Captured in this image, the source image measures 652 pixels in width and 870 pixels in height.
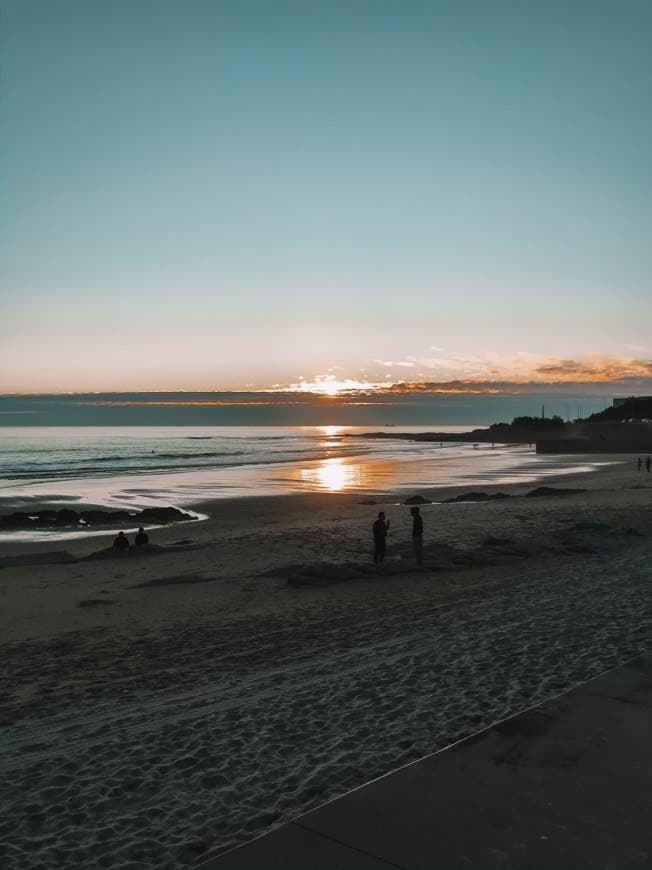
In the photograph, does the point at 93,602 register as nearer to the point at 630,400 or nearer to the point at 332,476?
the point at 332,476

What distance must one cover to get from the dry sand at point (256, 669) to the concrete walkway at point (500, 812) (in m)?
0.51

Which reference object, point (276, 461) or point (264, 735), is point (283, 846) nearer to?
point (264, 735)

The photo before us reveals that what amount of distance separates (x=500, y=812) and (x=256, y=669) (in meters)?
4.63

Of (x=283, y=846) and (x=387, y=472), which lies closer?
(x=283, y=846)

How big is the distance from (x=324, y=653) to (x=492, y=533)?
503 inches

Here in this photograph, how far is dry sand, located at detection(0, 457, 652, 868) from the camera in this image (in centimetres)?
473

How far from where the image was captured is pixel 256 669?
8.38 m

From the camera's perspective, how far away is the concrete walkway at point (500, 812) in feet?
12.2

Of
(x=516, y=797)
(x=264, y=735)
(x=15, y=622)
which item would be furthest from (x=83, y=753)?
(x=15, y=622)

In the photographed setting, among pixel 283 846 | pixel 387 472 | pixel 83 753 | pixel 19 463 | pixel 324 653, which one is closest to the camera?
pixel 283 846

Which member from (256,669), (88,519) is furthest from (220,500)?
(256,669)

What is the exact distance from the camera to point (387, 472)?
5794 cm

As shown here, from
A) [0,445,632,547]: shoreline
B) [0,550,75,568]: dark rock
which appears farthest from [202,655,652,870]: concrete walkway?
[0,445,632,547]: shoreline

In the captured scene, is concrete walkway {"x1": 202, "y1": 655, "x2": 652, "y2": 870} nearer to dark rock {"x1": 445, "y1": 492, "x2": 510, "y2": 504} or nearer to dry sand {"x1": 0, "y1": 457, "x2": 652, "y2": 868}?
dry sand {"x1": 0, "y1": 457, "x2": 652, "y2": 868}
